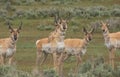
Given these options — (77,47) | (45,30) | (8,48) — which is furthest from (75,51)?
(45,30)

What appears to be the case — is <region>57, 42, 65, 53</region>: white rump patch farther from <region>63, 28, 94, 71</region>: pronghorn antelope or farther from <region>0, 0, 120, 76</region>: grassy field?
<region>0, 0, 120, 76</region>: grassy field

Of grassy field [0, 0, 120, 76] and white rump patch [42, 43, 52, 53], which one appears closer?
white rump patch [42, 43, 52, 53]

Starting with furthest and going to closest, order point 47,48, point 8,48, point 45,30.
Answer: point 45,30 → point 47,48 → point 8,48

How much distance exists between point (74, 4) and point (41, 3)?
108 inches

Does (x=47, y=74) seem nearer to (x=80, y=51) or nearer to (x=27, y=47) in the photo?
(x=80, y=51)

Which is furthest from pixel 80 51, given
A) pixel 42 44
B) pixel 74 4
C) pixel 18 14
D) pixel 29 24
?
pixel 74 4

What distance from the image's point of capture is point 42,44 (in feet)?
61.2

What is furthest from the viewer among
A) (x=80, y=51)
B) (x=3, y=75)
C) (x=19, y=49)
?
(x=19, y=49)

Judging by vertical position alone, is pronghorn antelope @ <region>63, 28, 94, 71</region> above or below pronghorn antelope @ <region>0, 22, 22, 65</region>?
below

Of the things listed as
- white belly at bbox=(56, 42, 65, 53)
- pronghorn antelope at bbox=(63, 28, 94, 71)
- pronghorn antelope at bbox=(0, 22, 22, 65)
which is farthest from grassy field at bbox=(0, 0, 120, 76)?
white belly at bbox=(56, 42, 65, 53)

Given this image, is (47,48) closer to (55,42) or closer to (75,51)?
(55,42)

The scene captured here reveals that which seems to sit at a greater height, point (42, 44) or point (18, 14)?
point (42, 44)

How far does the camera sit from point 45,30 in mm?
30969

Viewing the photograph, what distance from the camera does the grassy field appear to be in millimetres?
21891
